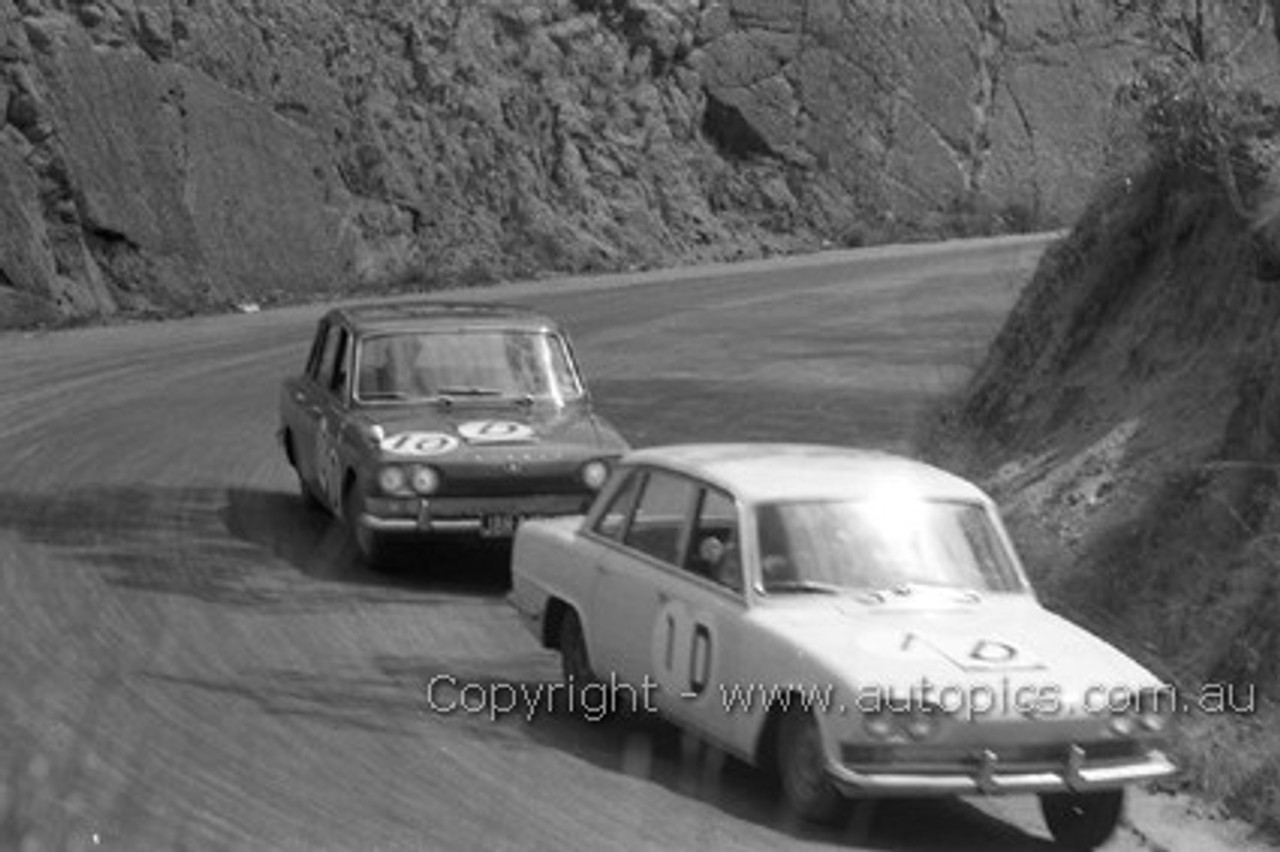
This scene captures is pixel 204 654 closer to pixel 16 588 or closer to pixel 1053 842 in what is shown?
pixel 16 588

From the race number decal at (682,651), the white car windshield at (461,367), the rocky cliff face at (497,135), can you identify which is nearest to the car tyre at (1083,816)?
the race number decal at (682,651)

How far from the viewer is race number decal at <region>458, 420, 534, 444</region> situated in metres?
14.9

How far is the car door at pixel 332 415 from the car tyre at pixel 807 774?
628 cm

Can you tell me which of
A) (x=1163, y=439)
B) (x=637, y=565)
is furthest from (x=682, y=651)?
(x=1163, y=439)

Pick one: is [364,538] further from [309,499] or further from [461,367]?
[309,499]

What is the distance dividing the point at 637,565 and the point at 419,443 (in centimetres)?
421

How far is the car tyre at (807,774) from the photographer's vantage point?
30.5 ft

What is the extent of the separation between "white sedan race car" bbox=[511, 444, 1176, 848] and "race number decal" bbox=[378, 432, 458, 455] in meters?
3.10

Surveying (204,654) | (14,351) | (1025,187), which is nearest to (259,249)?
(14,351)

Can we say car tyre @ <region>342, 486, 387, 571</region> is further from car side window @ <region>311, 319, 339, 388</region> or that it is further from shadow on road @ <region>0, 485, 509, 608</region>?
car side window @ <region>311, 319, 339, 388</region>

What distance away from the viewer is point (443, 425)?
15133 mm

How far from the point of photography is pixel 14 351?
28.2 meters

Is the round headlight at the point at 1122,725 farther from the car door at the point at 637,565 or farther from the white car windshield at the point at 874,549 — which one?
the car door at the point at 637,565

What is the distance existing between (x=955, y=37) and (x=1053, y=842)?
44.8 m
